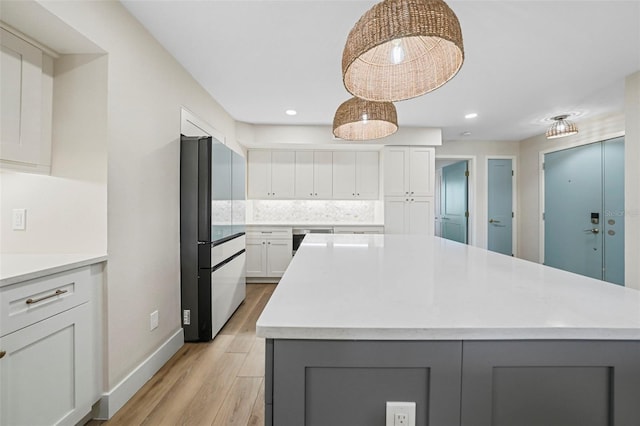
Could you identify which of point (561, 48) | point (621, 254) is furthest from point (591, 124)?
point (561, 48)

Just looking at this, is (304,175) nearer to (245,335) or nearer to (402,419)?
(245,335)

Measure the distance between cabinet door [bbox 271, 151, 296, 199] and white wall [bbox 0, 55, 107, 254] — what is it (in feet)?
9.97

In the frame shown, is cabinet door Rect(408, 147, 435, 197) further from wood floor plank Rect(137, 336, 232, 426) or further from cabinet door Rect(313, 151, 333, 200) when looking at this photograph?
wood floor plank Rect(137, 336, 232, 426)

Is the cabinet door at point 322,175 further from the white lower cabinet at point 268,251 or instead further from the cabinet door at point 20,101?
the cabinet door at point 20,101

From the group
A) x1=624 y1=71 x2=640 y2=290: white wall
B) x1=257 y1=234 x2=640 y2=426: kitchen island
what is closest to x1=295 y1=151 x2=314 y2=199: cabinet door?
x1=624 y1=71 x2=640 y2=290: white wall

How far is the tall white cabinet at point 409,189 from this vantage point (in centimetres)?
436

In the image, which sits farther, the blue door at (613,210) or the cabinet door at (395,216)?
the cabinet door at (395,216)

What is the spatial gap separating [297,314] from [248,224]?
153 inches

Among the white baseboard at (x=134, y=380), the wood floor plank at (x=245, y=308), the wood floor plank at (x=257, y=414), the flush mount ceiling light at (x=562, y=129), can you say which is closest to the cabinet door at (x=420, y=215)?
the flush mount ceiling light at (x=562, y=129)

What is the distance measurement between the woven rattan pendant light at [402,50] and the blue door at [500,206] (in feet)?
15.5

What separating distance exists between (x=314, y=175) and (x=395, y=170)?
1322 millimetres

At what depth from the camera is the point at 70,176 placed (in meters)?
1.58

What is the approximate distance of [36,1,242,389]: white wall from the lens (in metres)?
1.59

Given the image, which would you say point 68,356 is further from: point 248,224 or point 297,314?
point 248,224
